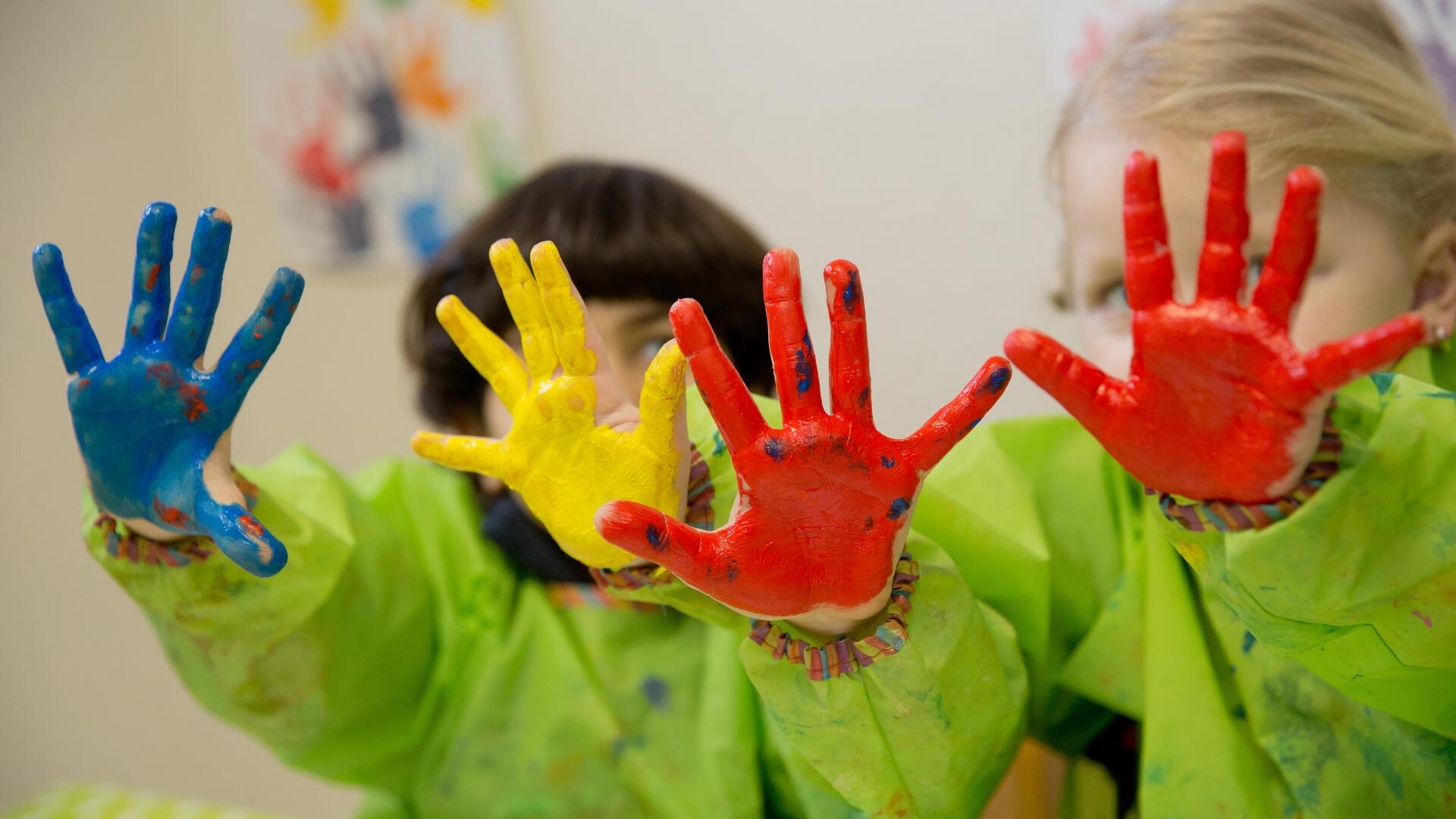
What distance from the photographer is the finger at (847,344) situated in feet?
1.44

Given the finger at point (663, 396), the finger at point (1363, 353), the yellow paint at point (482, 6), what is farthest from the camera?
the yellow paint at point (482, 6)

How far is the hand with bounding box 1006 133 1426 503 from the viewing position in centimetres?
40

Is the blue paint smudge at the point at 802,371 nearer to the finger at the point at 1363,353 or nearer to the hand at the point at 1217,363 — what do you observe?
the hand at the point at 1217,363

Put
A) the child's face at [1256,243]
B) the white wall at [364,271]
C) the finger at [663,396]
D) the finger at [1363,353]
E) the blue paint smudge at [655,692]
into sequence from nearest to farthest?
the finger at [1363,353] → the finger at [663,396] → the child's face at [1256,243] → the blue paint smudge at [655,692] → the white wall at [364,271]

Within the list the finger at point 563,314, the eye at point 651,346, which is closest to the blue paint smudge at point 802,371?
the finger at point 563,314

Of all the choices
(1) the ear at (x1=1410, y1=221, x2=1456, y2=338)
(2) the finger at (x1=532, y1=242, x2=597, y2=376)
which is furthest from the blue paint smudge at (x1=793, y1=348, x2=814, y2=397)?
(1) the ear at (x1=1410, y1=221, x2=1456, y2=338)

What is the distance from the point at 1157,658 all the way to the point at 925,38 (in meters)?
0.69

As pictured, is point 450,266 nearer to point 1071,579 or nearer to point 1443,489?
point 1071,579

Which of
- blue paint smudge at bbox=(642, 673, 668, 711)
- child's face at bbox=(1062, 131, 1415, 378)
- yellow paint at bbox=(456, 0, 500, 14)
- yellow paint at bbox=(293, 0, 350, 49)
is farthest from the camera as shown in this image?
yellow paint at bbox=(293, 0, 350, 49)

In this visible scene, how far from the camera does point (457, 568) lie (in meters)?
0.89

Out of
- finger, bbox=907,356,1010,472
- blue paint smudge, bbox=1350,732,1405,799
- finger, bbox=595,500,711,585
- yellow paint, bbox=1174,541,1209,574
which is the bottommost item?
blue paint smudge, bbox=1350,732,1405,799

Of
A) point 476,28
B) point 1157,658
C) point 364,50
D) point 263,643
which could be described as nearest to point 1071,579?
point 1157,658

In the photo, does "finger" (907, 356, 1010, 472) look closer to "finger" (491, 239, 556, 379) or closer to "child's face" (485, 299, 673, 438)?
"finger" (491, 239, 556, 379)

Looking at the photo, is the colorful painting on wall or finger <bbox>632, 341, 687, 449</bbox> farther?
the colorful painting on wall
